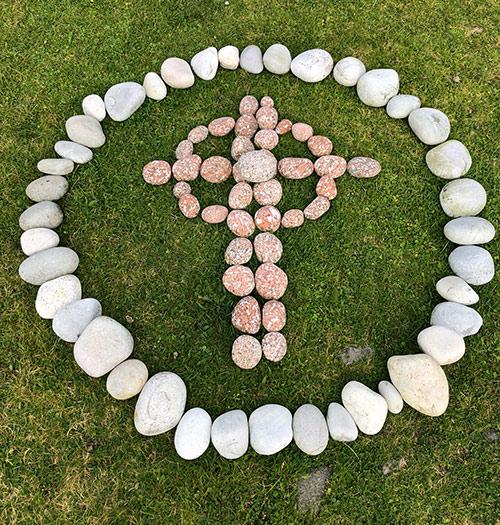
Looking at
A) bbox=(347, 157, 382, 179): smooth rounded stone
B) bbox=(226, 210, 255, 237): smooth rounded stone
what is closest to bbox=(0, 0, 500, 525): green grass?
bbox=(347, 157, 382, 179): smooth rounded stone

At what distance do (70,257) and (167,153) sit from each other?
2.92 feet

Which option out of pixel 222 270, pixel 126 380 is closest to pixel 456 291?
pixel 222 270

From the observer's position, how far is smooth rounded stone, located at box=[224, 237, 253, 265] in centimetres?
307

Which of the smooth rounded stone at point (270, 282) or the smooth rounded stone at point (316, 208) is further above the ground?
the smooth rounded stone at point (316, 208)

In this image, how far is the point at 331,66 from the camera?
358 cm

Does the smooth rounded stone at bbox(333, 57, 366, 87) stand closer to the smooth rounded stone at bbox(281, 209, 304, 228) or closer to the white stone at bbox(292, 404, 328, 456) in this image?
the smooth rounded stone at bbox(281, 209, 304, 228)

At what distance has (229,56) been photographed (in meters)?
3.55

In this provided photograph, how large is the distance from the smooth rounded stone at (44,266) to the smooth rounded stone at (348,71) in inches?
82.2

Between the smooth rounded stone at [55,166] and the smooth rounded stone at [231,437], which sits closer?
the smooth rounded stone at [231,437]

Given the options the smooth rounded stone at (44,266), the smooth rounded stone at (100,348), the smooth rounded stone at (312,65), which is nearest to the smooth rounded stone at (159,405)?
the smooth rounded stone at (100,348)

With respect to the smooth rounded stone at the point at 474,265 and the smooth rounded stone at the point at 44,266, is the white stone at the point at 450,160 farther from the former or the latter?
the smooth rounded stone at the point at 44,266

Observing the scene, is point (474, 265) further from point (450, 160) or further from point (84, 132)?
point (84, 132)

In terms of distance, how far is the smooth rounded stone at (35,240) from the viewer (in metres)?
3.10

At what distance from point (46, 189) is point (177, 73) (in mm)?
1131
